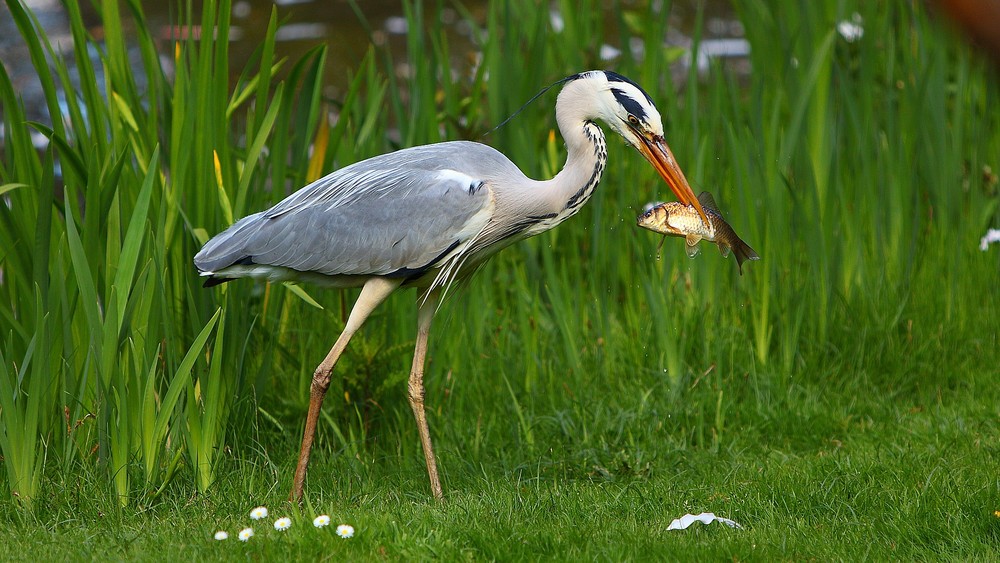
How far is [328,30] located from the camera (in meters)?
10.3

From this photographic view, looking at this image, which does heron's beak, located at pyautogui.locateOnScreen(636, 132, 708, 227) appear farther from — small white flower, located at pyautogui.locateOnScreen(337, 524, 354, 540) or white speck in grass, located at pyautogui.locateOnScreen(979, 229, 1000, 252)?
white speck in grass, located at pyautogui.locateOnScreen(979, 229, 1000, 252)

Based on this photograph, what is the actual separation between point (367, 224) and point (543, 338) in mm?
1268

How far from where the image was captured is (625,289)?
216 inches

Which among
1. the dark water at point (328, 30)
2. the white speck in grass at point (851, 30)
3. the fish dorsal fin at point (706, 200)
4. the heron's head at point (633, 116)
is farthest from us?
the dark water at point (328, 30)

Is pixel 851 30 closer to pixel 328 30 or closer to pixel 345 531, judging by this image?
pixel 345 531

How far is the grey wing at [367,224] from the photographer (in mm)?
3936

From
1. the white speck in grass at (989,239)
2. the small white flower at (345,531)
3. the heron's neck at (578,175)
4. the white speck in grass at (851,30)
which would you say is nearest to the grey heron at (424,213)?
the heron's neck at (578,175)

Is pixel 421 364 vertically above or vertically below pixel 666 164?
A: below

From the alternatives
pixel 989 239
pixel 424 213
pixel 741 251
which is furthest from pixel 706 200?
pixel 989 239

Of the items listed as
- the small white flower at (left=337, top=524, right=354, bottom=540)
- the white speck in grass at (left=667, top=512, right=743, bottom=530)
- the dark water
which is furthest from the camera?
the dark water

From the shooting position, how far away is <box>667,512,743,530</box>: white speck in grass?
328cm

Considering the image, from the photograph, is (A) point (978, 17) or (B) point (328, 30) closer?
(A) point (978, 17)

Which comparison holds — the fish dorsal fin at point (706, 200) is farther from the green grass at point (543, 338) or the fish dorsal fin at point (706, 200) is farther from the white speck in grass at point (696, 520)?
the white speck in grass at point (696, 520)

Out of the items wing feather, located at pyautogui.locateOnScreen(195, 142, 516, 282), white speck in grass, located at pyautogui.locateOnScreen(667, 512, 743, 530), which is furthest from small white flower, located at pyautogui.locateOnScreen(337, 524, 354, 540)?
wing feather, located at pyautogui.locateOnScreen(195, 142, 516, 282)
